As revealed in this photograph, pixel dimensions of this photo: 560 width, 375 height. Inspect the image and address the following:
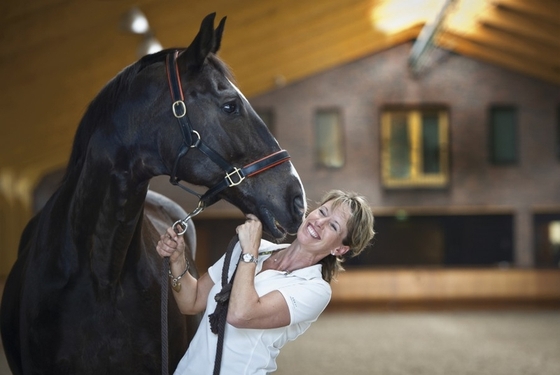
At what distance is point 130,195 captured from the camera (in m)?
2.23

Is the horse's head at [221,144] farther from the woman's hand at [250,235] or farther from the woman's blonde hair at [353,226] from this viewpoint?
the woman's blonde hair at [353,226]

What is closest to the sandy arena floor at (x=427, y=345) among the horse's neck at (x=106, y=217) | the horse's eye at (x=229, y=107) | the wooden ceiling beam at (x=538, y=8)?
the wooden ceiling beam at (x=538, y=8)

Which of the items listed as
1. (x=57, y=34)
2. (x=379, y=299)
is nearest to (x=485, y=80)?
(x=379, y=299)

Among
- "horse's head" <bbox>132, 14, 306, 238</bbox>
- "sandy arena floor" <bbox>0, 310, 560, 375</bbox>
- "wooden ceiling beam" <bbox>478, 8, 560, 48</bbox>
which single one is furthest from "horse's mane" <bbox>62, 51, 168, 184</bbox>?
"wooden ceiling beam" <bbox>478, 8, 560, 48</bbox>

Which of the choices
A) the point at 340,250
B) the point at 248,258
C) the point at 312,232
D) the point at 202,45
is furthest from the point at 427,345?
the point at 202,45

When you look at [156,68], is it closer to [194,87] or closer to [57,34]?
[194,87]

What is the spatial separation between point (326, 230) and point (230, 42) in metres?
8.30

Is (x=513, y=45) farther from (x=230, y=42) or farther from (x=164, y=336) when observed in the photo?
(x=164, y=336)

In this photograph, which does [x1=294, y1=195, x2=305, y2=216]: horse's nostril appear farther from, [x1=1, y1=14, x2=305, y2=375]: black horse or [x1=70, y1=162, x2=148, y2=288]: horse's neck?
[x1=70, y1=162, x2=148, y2=288]: horse's neck

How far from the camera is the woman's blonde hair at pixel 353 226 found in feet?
7.86

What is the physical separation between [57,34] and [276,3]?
3396 mm

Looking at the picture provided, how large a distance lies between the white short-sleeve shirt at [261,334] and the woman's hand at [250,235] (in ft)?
0.58

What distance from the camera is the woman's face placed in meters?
2.33

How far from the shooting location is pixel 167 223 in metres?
3.39
